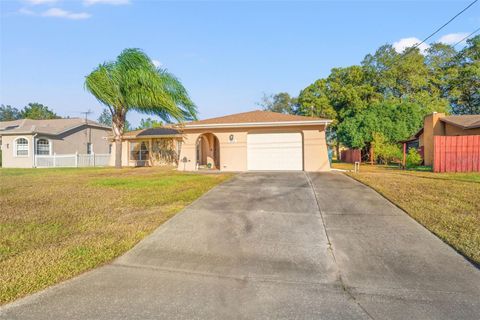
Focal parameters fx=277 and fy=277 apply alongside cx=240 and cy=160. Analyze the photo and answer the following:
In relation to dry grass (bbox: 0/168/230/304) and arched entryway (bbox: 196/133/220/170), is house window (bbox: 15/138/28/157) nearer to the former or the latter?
arched entryway (bbox: 196/133/220/170)

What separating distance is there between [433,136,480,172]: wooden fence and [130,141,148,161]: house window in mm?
19173

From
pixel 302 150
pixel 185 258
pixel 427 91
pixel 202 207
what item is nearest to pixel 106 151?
pixel 302 150

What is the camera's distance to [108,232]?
16.6 ft

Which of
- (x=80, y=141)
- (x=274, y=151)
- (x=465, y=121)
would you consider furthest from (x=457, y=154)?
(x=80, y=141)

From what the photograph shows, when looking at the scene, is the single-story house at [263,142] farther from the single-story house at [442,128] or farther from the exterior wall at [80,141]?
the exterior wall at [80,141]

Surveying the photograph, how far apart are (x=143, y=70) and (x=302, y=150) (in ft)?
36.3

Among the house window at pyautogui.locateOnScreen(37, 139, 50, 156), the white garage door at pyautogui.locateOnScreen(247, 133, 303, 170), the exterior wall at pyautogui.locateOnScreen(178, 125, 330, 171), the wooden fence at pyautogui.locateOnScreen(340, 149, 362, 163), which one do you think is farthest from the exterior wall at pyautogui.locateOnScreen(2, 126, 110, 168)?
the wooden fence at pyautogui.locateOnScreen(340, 149, 362, 163)

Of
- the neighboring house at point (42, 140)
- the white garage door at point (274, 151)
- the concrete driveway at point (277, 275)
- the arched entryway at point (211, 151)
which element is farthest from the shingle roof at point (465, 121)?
the neighboring house at point (42, 140)

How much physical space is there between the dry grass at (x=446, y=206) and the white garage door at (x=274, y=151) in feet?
17.3

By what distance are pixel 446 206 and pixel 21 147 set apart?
29.2 m

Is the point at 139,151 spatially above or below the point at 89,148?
below

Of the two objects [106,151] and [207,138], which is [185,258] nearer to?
[207,138]

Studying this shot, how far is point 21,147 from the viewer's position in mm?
23641

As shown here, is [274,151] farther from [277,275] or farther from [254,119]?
[277,275]
